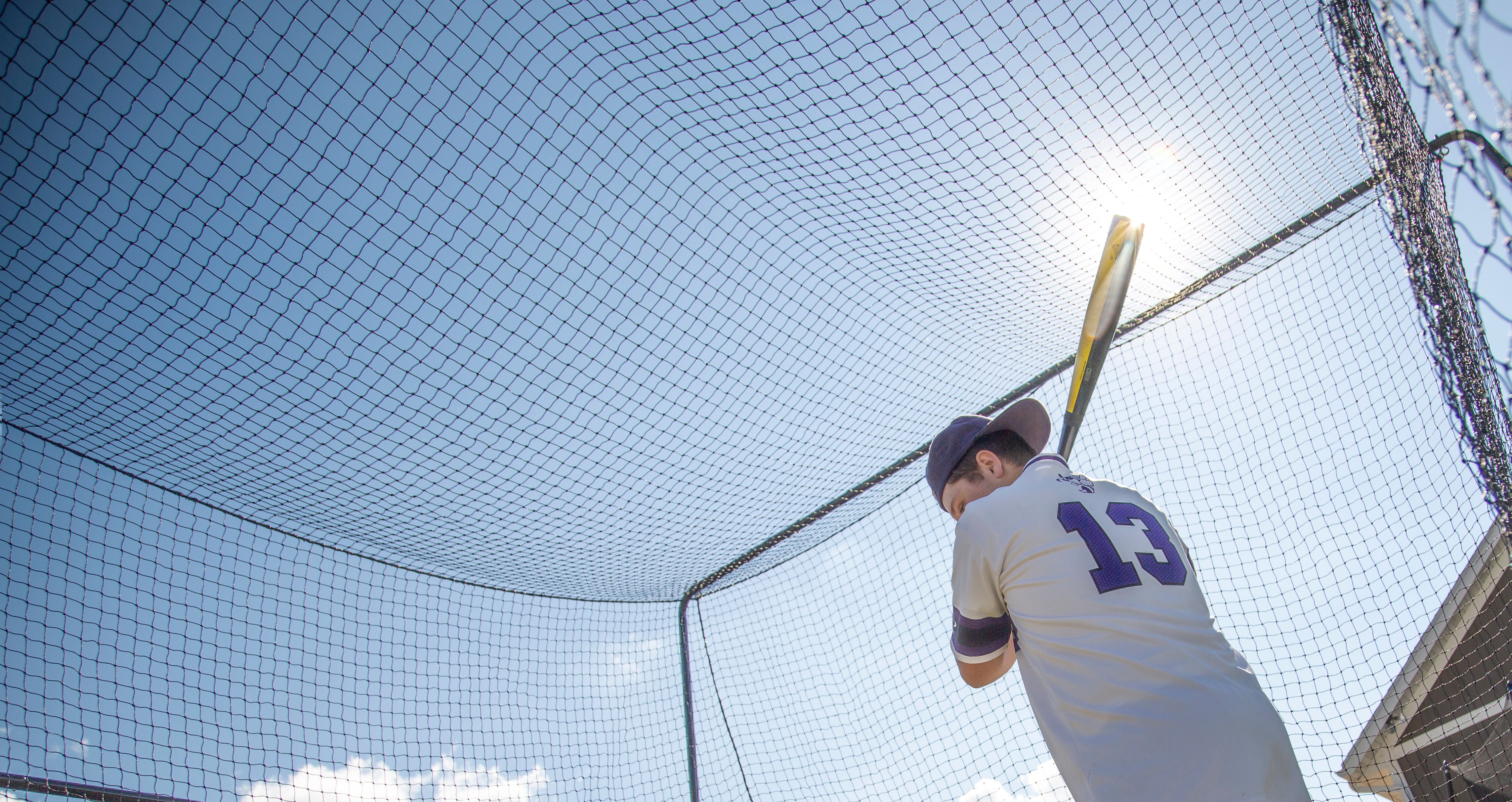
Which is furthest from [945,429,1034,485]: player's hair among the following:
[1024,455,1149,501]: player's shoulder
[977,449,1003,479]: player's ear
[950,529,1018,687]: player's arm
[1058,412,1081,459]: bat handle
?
[1058,412,1081,459]: bat handle

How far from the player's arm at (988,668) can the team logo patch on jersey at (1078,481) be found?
329mm

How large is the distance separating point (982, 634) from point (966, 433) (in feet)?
1.59

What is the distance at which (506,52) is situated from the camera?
299 centimetres

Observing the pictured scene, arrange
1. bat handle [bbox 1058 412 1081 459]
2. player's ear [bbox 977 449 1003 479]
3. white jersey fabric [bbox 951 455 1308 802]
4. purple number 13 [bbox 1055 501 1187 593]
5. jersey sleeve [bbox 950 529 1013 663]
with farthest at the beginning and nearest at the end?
bat handle [bbox 1058 412 1081 459] → player's ear [bbox 977 449 1003 479] → jersey sleeve [bbox 950 529 1013 663] → purple number 13 [bbox 1055 501 1187 593] → white jersey fabric [bbox 951 455 1308 802]

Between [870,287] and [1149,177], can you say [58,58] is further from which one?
[1149,177]

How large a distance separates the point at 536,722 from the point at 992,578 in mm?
3924

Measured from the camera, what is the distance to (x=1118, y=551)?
52.9 inches

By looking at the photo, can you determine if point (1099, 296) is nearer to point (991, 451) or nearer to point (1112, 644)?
point (991, 451)

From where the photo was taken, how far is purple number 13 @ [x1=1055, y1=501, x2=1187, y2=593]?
1300 mm

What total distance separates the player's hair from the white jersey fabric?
191 mm

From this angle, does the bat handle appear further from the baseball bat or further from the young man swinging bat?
the young man swinging bat

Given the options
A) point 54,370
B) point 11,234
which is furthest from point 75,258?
point 54,370

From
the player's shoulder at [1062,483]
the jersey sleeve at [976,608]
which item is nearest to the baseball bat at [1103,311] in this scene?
the player's shoulder at [1062,483]

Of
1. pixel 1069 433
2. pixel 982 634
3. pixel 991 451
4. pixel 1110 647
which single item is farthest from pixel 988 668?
pixel 1069 433
